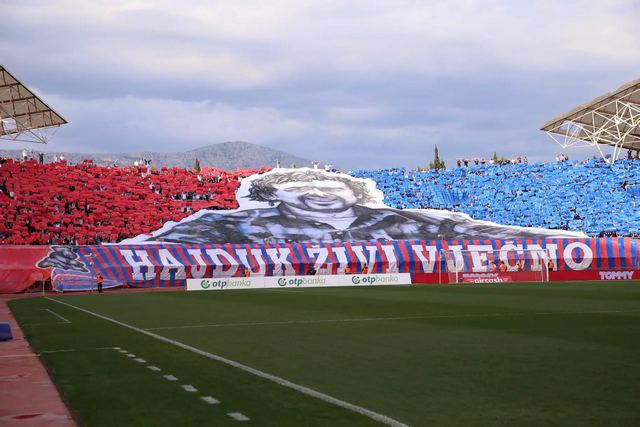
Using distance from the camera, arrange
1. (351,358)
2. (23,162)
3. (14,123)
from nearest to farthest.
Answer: (351,358) → (14,123) → (23,162)

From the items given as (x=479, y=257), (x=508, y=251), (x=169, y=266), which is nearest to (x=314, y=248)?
(x=169, y=266)

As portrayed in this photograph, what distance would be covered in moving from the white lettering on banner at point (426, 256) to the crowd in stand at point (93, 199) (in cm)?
1963

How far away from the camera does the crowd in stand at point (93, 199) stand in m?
62.2

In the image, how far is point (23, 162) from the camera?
72438 mm

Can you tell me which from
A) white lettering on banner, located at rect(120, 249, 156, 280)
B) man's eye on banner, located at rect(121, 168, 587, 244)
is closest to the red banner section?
white lettering on banner, located at rect(120, 249, 156, 280)

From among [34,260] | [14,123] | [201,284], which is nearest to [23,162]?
[14,123]

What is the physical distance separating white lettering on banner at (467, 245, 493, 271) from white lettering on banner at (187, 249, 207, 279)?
66.3 feet

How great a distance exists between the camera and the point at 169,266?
56.0m

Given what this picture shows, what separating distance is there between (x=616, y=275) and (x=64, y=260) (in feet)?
129

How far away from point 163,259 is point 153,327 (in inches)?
1315

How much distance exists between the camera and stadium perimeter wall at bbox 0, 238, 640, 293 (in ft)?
174

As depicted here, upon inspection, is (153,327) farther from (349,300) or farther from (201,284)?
(201,284)

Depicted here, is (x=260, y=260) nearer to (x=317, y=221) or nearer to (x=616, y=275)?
(x=317, y=221)

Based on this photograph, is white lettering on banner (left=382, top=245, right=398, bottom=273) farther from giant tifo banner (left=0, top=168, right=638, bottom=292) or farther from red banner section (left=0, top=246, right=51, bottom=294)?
red banner section (left=0, top=246, right=51, bottom=294)
